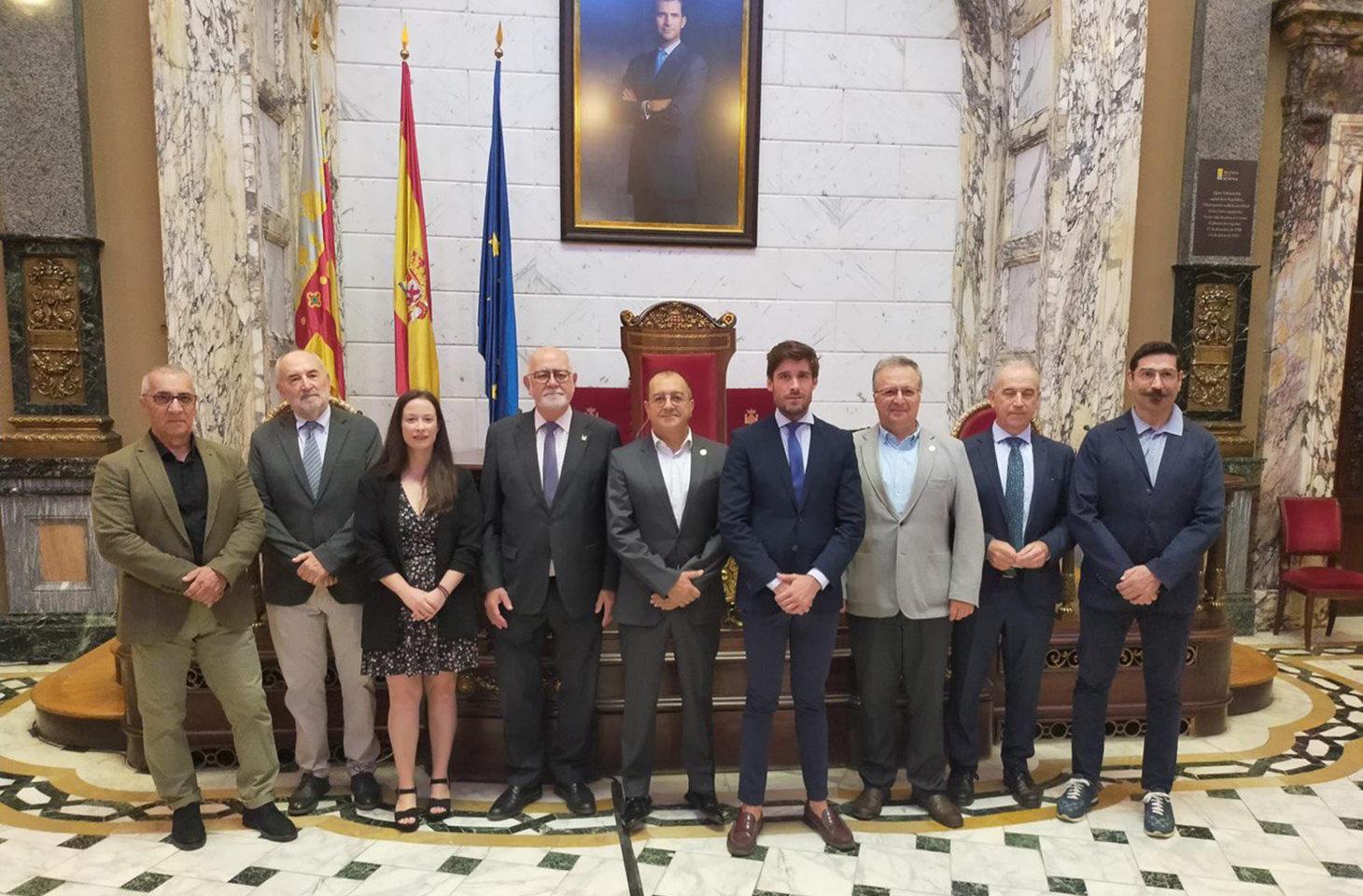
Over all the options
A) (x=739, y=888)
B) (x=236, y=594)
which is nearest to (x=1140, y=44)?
(x=739, y=888)

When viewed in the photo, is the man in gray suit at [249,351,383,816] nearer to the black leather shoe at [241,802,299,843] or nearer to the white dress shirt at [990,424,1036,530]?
the black leather shoe at [241,802,299,843]

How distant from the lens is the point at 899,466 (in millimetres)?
2998

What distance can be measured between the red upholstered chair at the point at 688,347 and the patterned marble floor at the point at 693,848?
197 cm

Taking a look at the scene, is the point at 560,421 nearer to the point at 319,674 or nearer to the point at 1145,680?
the point at 319,674

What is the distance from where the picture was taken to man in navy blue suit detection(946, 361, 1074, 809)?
121 inches

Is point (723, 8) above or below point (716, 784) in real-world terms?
above

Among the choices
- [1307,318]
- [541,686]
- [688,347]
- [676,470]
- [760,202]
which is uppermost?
[760,202]

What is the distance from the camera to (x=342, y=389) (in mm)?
5023

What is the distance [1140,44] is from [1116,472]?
9.78 ft

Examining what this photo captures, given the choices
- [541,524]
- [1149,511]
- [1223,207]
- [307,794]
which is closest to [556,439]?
[541,524]

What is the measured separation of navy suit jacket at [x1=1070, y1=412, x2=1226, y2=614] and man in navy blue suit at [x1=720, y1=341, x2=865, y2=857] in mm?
884

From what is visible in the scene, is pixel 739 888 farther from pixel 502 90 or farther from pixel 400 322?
pixel 502 90

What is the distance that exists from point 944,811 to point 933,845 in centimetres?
16

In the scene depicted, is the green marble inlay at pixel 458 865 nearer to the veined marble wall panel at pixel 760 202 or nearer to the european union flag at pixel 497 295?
the european union flag at pixel 497 295
